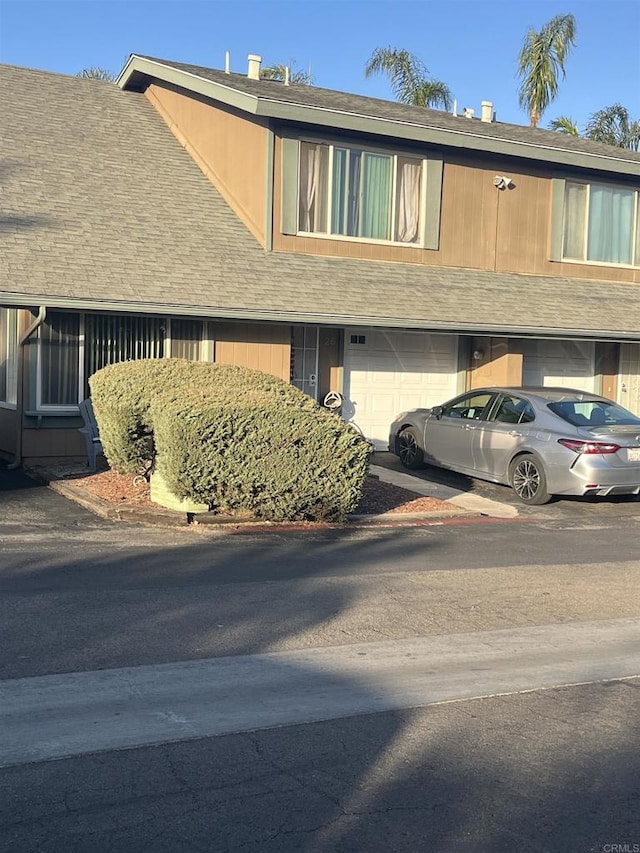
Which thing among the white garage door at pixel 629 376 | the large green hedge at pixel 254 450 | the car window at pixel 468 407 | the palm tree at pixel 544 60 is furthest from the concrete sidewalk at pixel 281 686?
the palm tree at pixel 544 60

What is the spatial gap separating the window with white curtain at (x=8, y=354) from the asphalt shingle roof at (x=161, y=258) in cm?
159

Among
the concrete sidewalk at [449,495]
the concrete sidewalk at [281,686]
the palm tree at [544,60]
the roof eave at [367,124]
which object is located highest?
the palm tree at [544,60]

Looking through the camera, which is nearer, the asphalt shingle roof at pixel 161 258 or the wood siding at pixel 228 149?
the asphalt shingle roof at pixel 161 258

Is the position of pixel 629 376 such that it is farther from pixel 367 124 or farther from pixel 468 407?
pixel 367 124

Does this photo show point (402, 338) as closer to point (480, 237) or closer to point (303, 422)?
point (480, 237)

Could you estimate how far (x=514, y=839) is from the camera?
12.5 ft

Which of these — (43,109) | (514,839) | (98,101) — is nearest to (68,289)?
(43,109)

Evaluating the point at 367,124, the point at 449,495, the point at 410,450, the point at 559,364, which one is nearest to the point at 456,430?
the point at 410,450

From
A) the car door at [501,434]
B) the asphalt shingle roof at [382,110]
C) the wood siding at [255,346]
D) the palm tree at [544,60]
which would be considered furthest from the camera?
the palm tree at [544,60]

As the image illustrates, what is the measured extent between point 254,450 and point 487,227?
31.5 ft

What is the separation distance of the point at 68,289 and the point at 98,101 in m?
7.84

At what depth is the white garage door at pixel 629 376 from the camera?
66.3 feet

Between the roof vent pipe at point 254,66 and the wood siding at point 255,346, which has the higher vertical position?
the roof vent pipe at point 254,66

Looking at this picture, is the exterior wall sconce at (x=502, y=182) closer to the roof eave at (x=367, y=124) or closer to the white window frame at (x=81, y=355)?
the roof eave at (x=367, y=124)
